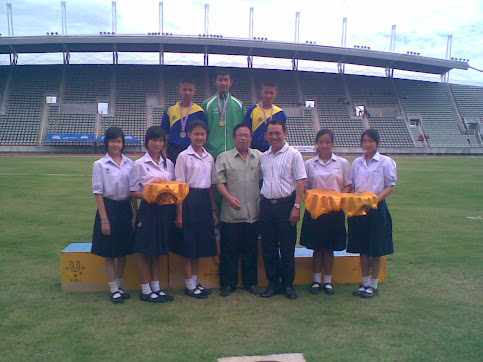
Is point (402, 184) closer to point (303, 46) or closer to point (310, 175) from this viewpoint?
point (310, 175)

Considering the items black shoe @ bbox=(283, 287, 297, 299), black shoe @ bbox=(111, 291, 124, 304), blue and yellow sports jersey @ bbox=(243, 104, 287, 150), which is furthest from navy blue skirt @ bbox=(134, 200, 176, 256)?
blue and yellow sports jersey @ bbox=(243, 104, 287, 150)

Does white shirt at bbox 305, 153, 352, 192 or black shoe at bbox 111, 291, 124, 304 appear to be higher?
white shirt at bbox 305, 153, 352, 192

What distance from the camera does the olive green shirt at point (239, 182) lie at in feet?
12.9

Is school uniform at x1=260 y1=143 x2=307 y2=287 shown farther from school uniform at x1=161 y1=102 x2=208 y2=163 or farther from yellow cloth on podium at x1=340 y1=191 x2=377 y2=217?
school uniform at x1=161 y1=102 x2=208 y2=163

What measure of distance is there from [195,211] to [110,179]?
81cm

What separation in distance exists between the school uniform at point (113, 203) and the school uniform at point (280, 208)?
1271 mm

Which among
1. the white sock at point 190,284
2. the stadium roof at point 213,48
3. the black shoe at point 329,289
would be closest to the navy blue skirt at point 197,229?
the white sock at point 190,284

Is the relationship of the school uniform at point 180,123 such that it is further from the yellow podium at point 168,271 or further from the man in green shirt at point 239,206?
the yellow podium at point 168,271

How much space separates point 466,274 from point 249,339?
2.77m

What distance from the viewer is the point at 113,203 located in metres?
3.71

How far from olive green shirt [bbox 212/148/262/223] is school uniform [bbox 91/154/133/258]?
0.85 metres

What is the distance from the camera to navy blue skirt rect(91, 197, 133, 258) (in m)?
3.69

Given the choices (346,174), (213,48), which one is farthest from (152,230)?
(213,48)

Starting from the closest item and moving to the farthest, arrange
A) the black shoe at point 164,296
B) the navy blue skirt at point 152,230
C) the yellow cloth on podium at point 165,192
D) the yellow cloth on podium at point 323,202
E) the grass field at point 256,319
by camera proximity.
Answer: the grass field at point 256,319, the yellow cloth on podium at point 165,192, the yellow cloth on podium at point 323,202, the navy blue skirt at point 152,230, the black shoe at point 164,296
